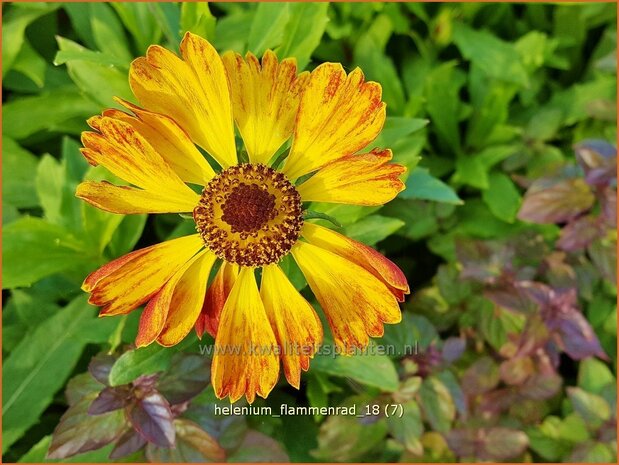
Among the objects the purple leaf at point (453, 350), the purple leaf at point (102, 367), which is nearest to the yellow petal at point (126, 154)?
the purple leaf at point (102, 367)

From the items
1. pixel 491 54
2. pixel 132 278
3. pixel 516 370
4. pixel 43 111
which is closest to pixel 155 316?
pixel 132 278

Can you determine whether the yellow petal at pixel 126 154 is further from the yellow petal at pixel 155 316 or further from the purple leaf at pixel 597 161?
the purple leaf at pixel 597 161

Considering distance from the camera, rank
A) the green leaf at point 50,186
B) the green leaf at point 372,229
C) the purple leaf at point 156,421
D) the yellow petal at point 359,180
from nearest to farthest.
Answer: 1. the yellow petal at point 359,180
2. the purple leaf at point 156,421
3. the green leaf at point 372,229
4. the green leaf at point 50,186

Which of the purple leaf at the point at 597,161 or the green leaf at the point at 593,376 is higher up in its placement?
the purple leaf at the point at 597,161

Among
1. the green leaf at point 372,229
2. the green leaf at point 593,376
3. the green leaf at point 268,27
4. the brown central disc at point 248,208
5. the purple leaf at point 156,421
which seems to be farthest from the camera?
the green leaf at point 593,376

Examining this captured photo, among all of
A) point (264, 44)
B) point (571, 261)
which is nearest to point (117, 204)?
point (264, 44)

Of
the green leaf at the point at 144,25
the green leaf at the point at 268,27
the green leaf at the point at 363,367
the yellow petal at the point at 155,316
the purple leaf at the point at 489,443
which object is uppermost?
the green leaf at the point at 268,27

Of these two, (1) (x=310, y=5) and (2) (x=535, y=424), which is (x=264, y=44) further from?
(2) (x=535, y=424)

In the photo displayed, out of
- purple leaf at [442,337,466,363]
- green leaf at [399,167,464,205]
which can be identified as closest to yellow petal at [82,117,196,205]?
green leaf at [399,167,464,205]
